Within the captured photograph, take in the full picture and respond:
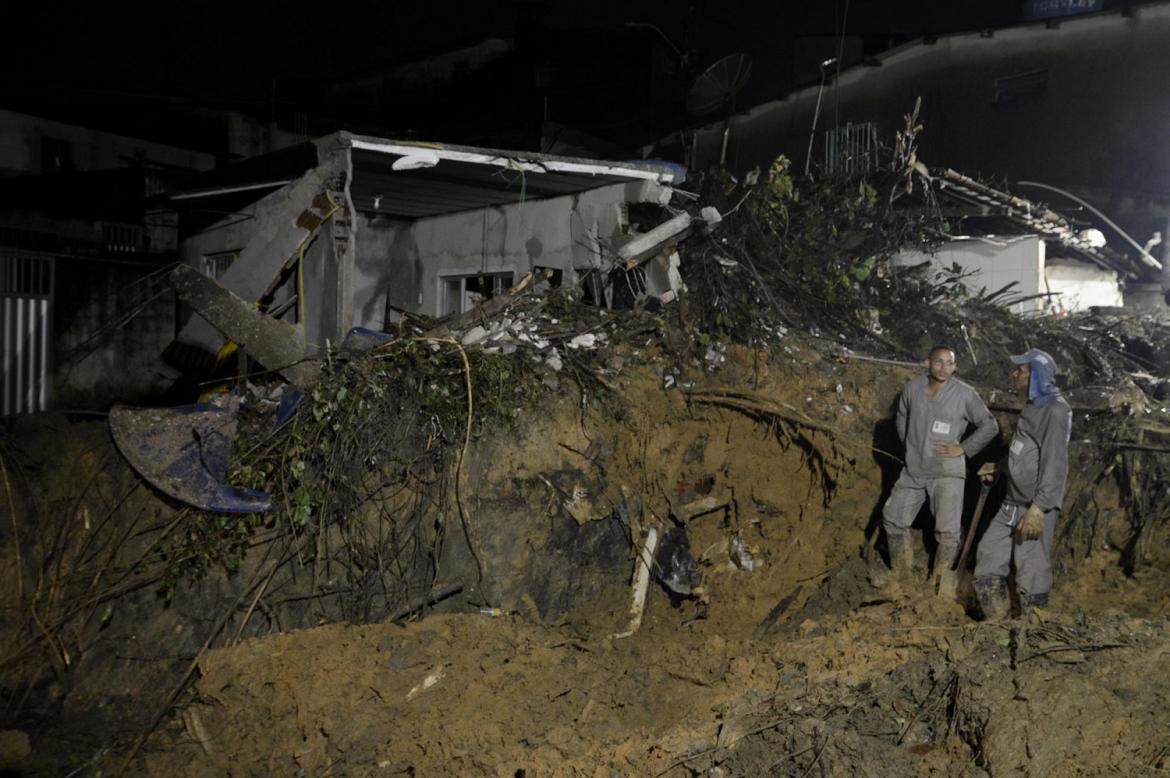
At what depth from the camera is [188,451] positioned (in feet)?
21.6

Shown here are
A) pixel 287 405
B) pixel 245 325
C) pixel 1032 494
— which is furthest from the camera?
pixel 245 325

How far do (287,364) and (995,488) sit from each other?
6.04 metres

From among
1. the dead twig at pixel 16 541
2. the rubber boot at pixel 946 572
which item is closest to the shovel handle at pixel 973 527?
the rubber boot at pixel 946 572

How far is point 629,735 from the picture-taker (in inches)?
216

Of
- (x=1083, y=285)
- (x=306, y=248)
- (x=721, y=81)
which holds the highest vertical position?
(x=721, y=81)

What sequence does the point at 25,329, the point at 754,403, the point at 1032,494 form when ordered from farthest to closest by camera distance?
1. the point at 25,329
2. the point at 754,403
3. the point at 1032,494

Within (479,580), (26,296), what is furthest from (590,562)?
(26,296)

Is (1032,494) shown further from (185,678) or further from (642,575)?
(185,678)

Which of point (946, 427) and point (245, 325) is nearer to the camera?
point (946, 427)

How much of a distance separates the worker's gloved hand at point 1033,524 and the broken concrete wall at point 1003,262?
6.87 m

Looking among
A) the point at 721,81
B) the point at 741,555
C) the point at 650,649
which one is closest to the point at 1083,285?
the point at 721,81

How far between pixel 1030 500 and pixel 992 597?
774 mm

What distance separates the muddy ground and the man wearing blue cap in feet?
1.48

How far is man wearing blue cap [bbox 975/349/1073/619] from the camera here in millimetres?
6195
